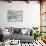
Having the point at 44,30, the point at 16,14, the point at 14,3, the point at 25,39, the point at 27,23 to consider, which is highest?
the point at 14,3

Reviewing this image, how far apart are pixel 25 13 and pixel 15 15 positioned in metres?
0.41

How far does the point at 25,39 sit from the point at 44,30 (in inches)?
33.9

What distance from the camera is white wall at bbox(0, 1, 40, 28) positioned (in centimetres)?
440

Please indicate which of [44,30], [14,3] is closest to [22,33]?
[44,30]

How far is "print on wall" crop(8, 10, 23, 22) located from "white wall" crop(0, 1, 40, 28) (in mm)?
119

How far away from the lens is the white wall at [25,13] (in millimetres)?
4402

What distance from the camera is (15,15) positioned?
449 centimetres

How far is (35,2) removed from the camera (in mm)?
4461

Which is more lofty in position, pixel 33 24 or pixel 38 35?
pixel 33 24

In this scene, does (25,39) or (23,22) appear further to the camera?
(23,22)

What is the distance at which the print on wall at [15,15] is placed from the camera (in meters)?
4.45

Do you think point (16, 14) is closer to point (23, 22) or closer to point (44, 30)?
point (23, 22)

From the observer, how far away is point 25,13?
4.45 m

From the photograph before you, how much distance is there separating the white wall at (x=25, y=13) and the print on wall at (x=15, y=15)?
0.12 metres
